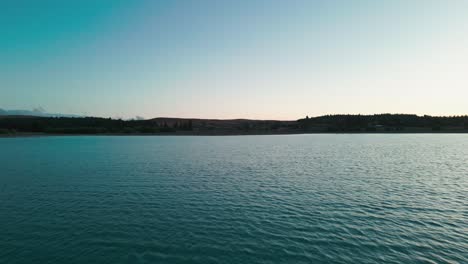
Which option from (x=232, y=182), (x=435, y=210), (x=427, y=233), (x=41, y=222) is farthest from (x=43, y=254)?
(x=435, y=210)

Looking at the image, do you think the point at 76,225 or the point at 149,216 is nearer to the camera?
the point at 76,225

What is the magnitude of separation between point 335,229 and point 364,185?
53.9 feet

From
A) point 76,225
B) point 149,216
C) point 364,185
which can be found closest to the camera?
point 76,225

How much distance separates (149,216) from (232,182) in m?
14.6

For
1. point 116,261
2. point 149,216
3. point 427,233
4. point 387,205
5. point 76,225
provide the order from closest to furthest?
1. point 116,261
2. point 427,233
3. point 76,225
4. point 149,216
5. point 387,205

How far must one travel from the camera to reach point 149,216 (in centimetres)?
2108

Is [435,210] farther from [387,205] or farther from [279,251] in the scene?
[279,251]

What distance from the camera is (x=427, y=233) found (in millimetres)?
17359

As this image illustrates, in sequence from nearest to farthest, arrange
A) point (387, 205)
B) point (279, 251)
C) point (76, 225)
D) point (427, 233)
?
1. point (279, 251)
2. point (427, 233)
3. point (76, 225)
4. point (387, 205)

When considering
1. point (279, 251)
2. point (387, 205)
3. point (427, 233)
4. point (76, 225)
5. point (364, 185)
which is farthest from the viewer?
point (364, 185)

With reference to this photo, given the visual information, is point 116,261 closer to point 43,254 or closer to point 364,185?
point 43,254

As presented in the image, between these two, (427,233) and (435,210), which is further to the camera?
(435,210)

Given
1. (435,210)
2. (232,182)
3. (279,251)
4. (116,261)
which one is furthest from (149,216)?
(435,210)

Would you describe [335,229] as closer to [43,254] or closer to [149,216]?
[149,216]
